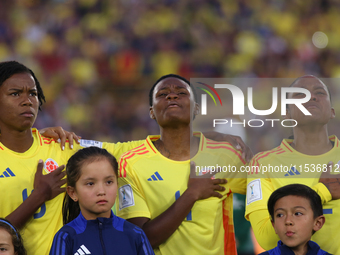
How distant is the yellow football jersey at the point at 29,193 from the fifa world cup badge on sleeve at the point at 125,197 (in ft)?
1.11

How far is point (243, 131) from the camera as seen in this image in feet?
9.63

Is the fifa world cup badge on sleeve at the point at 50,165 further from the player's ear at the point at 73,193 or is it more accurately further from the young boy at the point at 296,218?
the young boy at the point at 296,218

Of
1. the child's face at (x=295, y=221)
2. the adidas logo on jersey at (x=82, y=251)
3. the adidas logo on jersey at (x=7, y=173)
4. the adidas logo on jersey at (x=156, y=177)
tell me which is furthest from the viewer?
the adidas logo on jersey at (x=156, y=177)

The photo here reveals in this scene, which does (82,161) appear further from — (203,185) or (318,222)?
(318,222)

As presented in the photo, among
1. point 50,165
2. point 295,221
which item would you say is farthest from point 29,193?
point 295,221

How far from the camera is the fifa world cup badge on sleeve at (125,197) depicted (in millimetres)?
2473

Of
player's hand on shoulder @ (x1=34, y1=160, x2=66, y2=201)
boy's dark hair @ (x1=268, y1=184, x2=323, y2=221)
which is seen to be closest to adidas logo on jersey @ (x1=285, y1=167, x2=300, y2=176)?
boy's dark hair @ (x1=268, y1=184, x2=323, y2=221)

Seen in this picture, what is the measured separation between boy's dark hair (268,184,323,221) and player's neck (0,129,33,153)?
1.44 metres

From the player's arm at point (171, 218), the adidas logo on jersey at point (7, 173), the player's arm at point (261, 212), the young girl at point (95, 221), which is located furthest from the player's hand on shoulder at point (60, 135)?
the player's arm at point (261, 212)

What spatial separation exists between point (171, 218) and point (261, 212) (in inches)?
19.8

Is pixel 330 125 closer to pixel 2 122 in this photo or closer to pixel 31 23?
pixel 2 122

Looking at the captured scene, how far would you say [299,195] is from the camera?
2.22 metres

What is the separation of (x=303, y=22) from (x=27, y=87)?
5.79 m

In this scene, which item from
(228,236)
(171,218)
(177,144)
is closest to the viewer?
(171,218)
